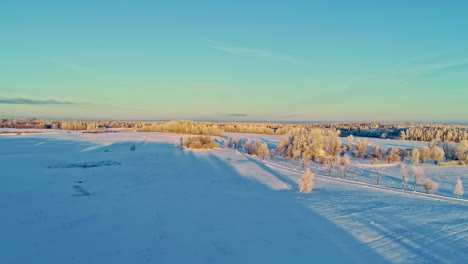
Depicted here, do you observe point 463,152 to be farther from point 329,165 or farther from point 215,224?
point 215,224

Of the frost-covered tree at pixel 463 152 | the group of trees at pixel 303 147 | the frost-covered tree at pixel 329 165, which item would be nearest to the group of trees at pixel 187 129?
the group of trees at pixel 303 147

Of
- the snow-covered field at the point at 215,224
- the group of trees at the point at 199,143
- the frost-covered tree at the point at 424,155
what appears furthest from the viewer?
the group of trees at the point at 199,143

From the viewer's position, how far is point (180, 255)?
6270mm

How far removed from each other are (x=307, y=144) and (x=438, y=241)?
23.9 metres

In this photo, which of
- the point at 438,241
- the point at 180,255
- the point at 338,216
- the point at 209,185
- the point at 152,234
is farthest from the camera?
the point at 209,185

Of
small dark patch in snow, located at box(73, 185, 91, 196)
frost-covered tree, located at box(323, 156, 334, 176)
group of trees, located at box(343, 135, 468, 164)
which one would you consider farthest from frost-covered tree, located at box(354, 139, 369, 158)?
small dark patch in snow, located at box(73, 185, 91, 196)

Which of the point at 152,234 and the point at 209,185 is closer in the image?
the point at 152,234

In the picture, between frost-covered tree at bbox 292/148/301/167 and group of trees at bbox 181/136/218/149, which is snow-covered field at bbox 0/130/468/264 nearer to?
frost-covered tree at bbox 292/148/301/167

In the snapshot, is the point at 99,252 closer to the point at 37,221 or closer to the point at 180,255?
the point at 180,255

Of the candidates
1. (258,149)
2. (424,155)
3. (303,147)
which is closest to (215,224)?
(258,149)

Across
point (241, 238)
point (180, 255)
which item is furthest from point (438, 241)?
point (180, 255)

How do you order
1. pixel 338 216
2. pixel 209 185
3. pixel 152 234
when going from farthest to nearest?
pixel 209 185 < pixel 338 216 < pixel 152 234

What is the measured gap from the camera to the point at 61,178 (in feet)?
48.4

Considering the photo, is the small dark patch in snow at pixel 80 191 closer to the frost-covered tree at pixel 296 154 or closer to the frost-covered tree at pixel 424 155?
the frost-covered tree at pixel 296 154
